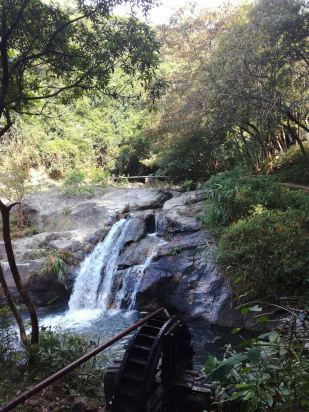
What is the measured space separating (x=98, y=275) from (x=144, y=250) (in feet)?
5.53

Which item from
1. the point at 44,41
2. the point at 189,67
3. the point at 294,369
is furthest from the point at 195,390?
the point at 189,67

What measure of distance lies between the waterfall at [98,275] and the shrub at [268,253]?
4123mm

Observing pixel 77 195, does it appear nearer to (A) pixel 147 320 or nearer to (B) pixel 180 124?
(B) pixel 180 124

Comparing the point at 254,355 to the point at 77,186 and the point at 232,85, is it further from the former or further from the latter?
the point at 77,186

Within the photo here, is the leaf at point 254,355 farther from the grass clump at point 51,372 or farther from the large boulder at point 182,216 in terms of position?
the large boulder at point 182,216

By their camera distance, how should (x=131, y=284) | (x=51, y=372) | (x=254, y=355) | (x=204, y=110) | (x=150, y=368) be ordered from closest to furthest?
(x=254, y=355)
(x=150, y=368)
(x=51, y=372)
(x=131, y=284)
(x=204, y=110)

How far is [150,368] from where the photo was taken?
384cm

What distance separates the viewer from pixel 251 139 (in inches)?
705

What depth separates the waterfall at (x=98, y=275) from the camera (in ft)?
37.4

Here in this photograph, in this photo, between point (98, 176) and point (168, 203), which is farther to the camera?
point (98, 176)

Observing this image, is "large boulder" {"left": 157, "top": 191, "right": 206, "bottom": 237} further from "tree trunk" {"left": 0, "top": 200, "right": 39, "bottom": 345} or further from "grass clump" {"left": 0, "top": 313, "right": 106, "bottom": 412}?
"tree trunk" {"left": 0, "top": 200, "right": 39, "bottom": 345}

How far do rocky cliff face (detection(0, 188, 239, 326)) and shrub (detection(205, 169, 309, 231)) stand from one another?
69cm

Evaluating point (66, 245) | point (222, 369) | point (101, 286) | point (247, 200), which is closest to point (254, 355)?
point (222, 369)

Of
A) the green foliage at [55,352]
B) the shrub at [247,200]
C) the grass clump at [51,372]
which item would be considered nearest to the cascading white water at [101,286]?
the shrub at [247,200]
